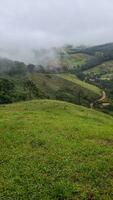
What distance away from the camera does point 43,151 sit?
29734 millimetres

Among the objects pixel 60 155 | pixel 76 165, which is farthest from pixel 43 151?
pixel 76 165

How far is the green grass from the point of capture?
75.0ft

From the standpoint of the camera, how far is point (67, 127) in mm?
38625

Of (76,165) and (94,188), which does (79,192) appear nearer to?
(94,188)

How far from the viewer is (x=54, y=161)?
2739cm

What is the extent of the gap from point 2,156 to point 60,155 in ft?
13.7

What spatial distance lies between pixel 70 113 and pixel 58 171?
89.9ft

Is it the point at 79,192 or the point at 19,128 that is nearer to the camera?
the point at 79,192

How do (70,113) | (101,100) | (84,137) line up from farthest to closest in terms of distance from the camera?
(101,100) < (70,113) < (84,137)

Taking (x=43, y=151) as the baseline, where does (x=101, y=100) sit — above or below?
below

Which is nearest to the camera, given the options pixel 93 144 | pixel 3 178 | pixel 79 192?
pixel 79 192

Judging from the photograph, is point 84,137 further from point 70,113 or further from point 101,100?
point 101,100

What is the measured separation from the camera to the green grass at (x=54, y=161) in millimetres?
22859

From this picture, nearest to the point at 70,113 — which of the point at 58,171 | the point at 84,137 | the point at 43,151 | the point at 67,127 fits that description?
the point at 67,127
